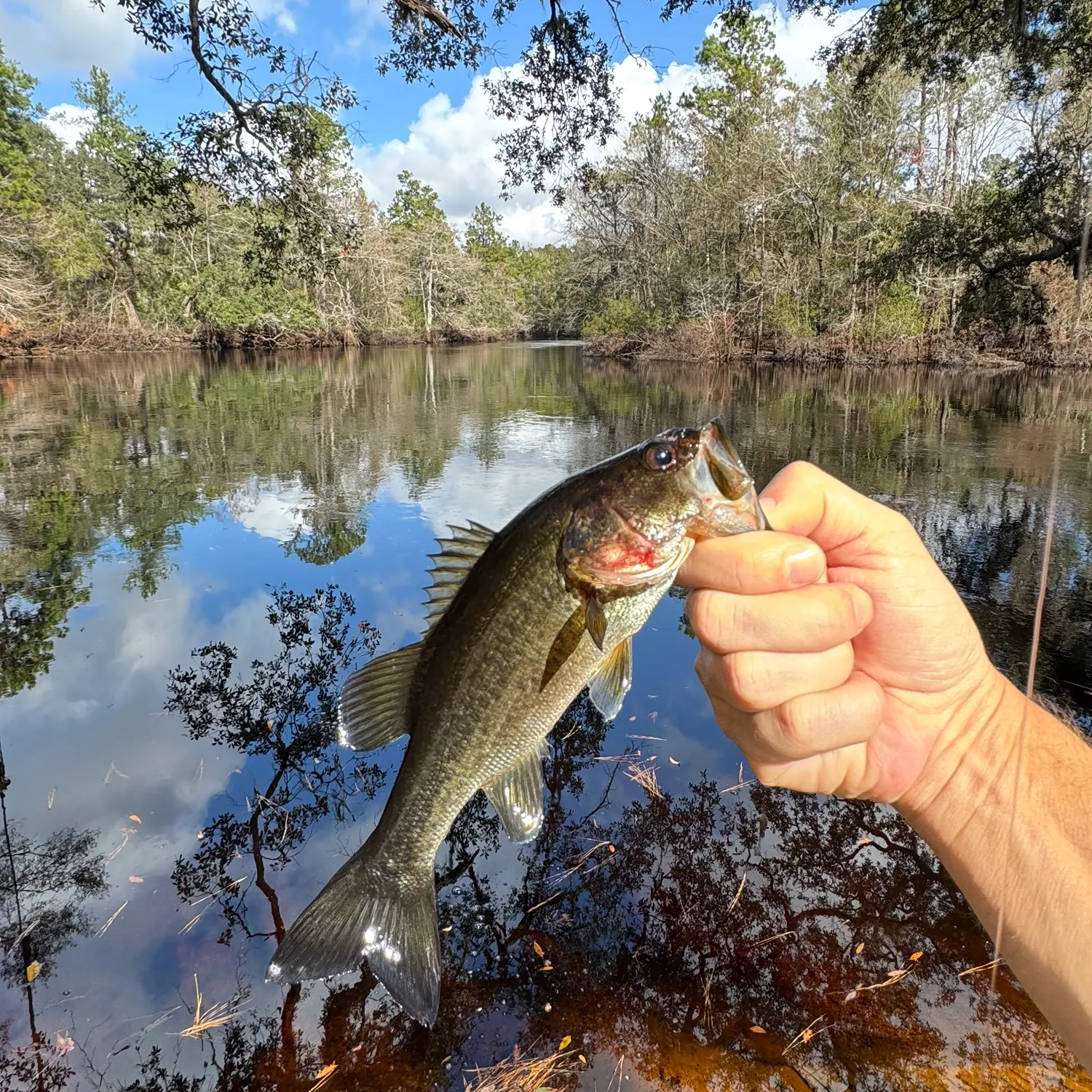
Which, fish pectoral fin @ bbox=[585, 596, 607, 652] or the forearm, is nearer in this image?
the forearm

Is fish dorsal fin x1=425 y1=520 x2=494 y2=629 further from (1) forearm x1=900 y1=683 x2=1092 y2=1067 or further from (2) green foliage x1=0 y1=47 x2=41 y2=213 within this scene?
(2) green foliage x1=0 y1=47 x2=41 y2=213

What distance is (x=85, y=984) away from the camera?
13.8 feet

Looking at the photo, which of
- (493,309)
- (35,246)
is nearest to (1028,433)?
(35,246)

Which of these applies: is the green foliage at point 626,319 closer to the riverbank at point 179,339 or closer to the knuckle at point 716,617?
the riverbank at point 179,339

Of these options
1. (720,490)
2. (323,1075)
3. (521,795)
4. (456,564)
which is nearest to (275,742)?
(323,1075)

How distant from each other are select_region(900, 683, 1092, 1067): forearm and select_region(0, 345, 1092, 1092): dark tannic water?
213cm

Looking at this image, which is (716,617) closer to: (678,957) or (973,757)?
(973,757)

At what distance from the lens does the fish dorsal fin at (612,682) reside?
226 centimetres

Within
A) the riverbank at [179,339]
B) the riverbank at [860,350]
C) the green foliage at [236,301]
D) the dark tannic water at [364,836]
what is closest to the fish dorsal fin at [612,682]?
the dark tannic water at [364,836]

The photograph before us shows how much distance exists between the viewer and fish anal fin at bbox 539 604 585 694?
2137mm

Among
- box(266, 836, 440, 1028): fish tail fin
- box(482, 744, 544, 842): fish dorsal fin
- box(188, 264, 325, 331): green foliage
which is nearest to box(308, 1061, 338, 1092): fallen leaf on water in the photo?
box(266, 836, 440, 1028): fish tail fin

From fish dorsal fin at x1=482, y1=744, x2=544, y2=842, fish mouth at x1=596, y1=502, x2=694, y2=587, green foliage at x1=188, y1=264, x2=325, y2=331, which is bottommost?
fish dorsal fin at x1=482, y1=744, x2=544, y2=842

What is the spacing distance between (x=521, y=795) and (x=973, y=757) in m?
1.53

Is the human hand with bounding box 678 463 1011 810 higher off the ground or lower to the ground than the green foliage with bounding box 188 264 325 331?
lower
